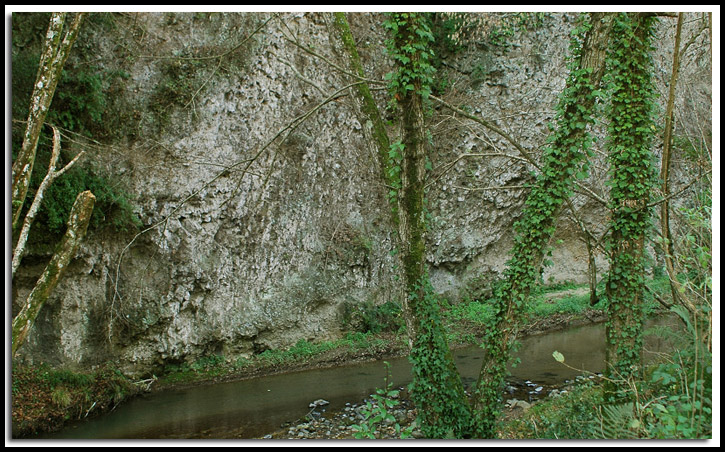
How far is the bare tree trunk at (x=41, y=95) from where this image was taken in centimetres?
564

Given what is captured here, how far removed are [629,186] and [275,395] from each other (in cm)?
587

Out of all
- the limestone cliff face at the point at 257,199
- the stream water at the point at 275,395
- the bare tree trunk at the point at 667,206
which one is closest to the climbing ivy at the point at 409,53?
the bare tree trunk at the point at 667,206

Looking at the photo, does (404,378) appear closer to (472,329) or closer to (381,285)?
(472,329)

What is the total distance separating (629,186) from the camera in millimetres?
4500

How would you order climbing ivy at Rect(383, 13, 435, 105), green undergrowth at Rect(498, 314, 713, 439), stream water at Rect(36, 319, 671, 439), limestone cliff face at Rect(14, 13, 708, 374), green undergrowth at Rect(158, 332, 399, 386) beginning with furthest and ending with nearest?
green undergrowth at Rect(158, 332, 399, 386) → limestone cliff face at Rect(14, 13, 708, 374) → stream water at Rect(36, 319, 671, 439) → climbing ivy at Rect(383, 13, 435, 105) → green undergrowth at Rect(498, 314, 713, 439)

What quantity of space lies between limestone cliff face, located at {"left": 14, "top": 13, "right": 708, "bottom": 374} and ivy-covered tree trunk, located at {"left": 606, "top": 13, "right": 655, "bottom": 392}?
3.24 m

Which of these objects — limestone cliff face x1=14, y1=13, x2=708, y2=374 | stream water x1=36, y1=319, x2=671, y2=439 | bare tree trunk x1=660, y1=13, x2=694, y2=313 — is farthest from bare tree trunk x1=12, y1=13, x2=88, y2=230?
bare tree trunk x1=660, y1=13, x2=694, y2=313

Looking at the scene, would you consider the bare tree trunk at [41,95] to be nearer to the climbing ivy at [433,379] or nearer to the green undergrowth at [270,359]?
the green undergrowth at [270,359]

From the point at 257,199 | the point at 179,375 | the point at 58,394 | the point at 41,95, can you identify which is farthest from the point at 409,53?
the point at 179,375

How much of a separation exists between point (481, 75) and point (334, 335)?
24.3 ft

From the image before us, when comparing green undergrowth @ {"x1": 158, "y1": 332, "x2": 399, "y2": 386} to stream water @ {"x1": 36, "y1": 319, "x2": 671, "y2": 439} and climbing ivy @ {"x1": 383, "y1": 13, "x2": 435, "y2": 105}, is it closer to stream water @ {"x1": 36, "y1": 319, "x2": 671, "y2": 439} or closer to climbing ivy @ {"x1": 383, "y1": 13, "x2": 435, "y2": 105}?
stream water @ {"x1": 36, "y1": 319, "x2": 671, "y2": 439}

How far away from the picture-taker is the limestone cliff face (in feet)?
27.7

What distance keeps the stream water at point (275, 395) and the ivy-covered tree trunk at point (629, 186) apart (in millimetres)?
859

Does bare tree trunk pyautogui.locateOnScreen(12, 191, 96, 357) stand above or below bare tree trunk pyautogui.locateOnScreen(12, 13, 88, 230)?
below
